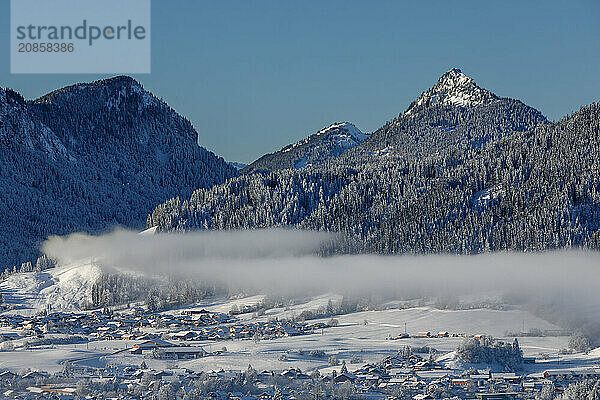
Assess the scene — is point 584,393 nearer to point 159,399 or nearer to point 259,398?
point 259,398

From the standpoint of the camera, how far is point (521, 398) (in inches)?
7790

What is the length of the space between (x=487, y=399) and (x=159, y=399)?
143ft

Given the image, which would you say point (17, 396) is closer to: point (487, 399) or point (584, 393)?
point (487, 399)

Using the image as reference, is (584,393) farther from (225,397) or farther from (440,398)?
(225,397)

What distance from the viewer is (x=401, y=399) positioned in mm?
197000

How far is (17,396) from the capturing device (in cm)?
19612

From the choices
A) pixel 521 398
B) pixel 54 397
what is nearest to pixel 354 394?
pixel 521 398

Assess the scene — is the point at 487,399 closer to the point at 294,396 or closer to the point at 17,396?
the point at 294,396

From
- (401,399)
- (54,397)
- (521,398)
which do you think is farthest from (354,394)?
(54,397)

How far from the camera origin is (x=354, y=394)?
7844 inches

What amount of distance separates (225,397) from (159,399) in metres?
9.34

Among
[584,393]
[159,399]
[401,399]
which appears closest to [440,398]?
[401,399]

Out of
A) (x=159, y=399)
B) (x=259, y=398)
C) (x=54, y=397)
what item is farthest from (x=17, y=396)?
(x=259, y=398)

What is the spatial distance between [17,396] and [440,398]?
5641cm
